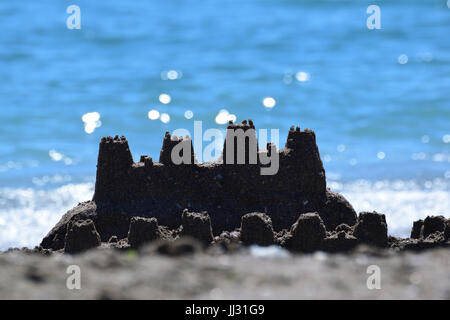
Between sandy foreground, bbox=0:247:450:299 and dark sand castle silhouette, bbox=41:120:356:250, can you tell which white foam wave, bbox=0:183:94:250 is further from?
sandy foreground, bbox=0:247:450:299

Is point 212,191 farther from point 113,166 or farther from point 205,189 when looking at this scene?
point 113,166

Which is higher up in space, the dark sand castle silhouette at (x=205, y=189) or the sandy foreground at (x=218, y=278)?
the dark sand castle silhouette at (x=205, y=189)

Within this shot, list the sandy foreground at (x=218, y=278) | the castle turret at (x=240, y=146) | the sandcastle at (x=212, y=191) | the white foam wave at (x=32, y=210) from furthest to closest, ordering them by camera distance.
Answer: the white foam wave at (x=32, y=210) < the castle turret at (x=240, y=146) < the sandcastle at (x=212, y=191) < the sandy foreground at (x=218, y=278)

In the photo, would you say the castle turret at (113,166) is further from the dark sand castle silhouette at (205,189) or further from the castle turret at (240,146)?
the castle turret at (240,146)

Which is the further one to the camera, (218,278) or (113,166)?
(113,166)

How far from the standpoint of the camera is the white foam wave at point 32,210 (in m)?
14.7

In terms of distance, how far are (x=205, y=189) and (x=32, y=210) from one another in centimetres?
626

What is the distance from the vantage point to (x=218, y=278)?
22.4ft

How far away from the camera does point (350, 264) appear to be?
725cm

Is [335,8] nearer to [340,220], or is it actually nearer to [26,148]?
[26,148]

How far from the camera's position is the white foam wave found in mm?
14727

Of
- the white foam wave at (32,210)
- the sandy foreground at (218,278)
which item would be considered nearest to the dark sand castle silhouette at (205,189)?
the sandy foreground at (218,278)

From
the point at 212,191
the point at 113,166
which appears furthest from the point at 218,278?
the point at 113,166

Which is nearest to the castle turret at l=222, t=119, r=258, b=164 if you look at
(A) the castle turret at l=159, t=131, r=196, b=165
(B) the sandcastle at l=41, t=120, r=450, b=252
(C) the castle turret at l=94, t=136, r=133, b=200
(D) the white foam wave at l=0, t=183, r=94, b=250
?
(B) the sandcastle at l=41, t=120, r=450, b=252
